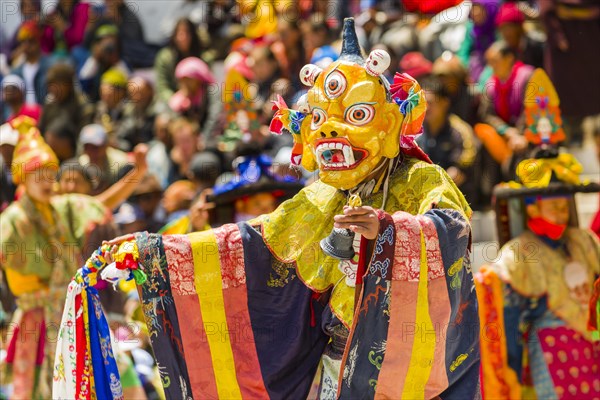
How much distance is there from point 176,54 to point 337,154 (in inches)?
236

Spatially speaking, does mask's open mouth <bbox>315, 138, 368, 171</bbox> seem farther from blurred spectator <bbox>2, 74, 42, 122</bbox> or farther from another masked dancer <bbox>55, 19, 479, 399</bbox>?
blurred spectator <bbox>2, 74, 42, 122</bbox>

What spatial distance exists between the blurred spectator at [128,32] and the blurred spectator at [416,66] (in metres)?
3.30

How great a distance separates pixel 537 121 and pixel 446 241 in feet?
7.52

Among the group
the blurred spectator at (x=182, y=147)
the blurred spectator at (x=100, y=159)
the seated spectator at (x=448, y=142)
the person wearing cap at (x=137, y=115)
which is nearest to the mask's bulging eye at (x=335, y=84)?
the seated spectator at (x=448, y=142)

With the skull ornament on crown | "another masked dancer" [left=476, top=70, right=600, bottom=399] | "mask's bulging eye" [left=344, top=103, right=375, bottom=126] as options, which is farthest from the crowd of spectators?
"mask's bulging eye" [left=344, top=103, right=375, bottom=126]

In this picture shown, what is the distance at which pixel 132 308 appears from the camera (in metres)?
8.33

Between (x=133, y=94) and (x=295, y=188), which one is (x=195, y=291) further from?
(x=133, y=94)

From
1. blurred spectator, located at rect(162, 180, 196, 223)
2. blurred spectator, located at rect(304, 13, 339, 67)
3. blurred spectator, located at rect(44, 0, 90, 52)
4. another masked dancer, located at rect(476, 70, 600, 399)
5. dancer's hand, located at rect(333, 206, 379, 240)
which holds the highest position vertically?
blurred spectator, located at rect(44, 0, 90, 52)

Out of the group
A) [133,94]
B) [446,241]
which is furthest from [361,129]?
[133,94]

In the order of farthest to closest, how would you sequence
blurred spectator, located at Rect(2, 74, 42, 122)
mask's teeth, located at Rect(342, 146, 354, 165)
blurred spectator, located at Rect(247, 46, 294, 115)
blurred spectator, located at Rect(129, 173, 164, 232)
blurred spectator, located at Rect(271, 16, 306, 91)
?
blurred spectator, located at Rect(2, 74, 42, 122)
blurred spectator, located at Rect(271, 16, 306, 91)
blurred spectator, located at Rect(247, 46, 294, 115)
blurred spectator, located at Rect(129, 173, 164, 232)
mask's teeth, located at Rect(342, 146, 354, 165)

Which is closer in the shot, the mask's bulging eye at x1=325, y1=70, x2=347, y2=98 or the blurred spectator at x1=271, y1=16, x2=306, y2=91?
the mask's bulging eye at x1=325, y1=70, x2=347, y2=98

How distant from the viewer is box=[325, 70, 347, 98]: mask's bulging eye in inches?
218

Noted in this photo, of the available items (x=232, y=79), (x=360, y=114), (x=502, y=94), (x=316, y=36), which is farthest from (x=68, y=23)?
(x=360, y=114)

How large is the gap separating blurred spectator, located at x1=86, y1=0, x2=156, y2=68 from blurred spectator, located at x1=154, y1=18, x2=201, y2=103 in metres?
0.67
